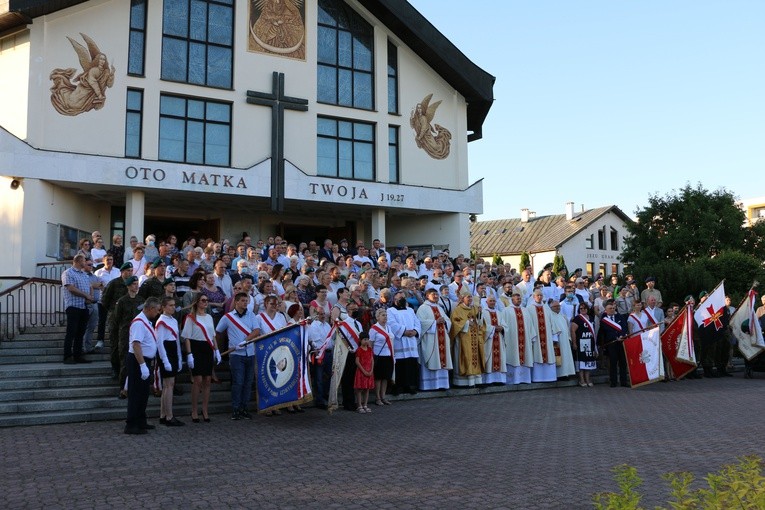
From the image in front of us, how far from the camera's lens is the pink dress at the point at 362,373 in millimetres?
12070

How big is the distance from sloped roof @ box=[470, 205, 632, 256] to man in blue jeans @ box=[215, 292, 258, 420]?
48.7 meters

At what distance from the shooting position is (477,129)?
30.9m

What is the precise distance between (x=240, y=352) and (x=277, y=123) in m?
14.6

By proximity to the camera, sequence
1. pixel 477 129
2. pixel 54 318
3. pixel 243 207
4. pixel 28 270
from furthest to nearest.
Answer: pixel 477 129 → pixel 243 207 → pixel 28 270 → pixel 54 318

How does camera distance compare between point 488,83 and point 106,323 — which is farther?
point 488,83

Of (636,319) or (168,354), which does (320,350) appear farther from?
(636,319)

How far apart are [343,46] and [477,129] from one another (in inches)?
299

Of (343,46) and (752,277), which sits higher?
(343,46)

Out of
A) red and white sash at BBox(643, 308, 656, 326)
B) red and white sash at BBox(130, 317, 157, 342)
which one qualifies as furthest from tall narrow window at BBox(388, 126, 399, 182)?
red and white sash at BBox(130, 317, 157, 342)

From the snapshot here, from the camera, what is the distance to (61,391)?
439 inches

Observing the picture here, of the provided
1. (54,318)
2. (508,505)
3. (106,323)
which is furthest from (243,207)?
(508,505)

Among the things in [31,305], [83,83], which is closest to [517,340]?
[31,305]

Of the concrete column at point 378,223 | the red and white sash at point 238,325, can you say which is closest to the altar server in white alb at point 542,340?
the red and white sash at point 238,325

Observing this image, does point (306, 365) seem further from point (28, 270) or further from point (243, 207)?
point (243, 207)
